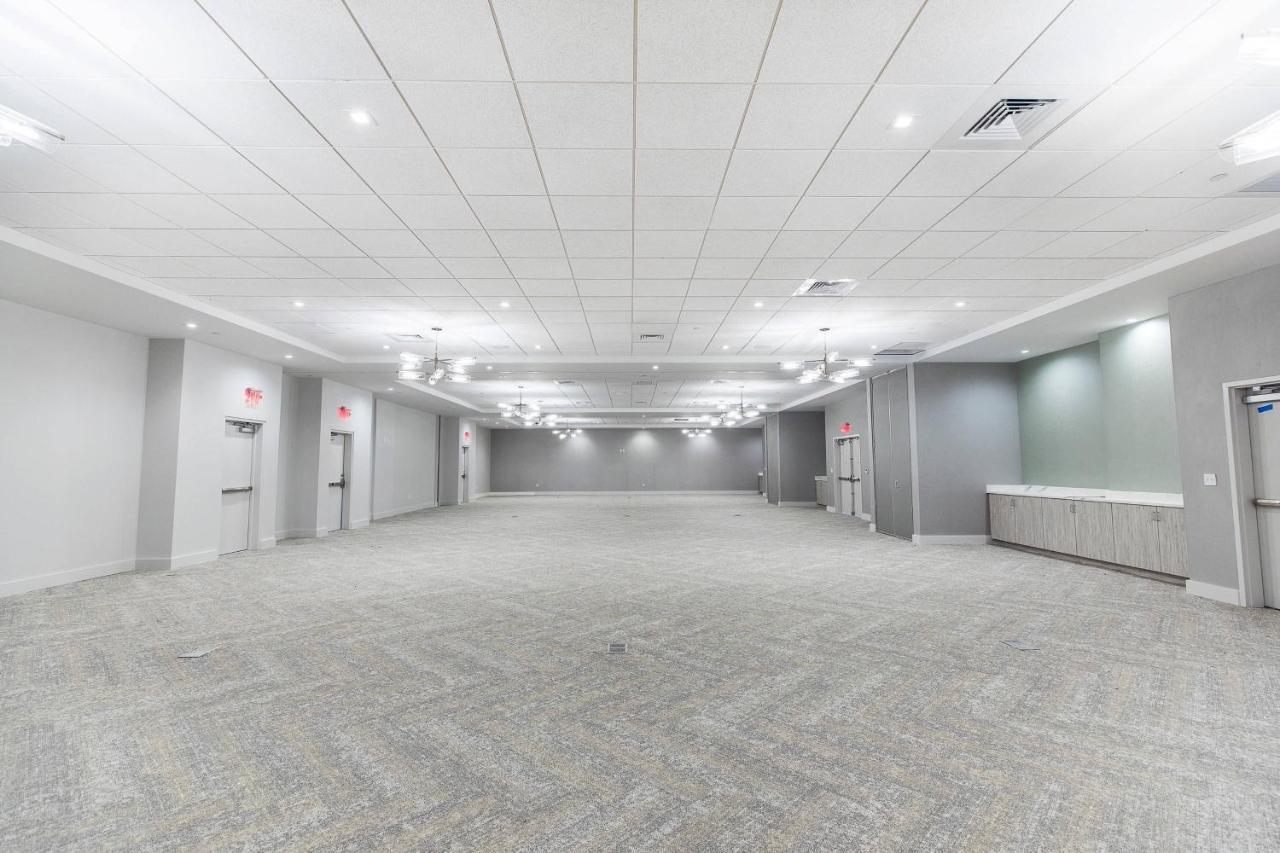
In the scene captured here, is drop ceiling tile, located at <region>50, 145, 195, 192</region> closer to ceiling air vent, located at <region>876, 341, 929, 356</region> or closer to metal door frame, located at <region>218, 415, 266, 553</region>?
metal door frame, located at <region>218, 415, 266, 553</region>

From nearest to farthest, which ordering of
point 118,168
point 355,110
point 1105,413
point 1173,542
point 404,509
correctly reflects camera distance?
point 355,110 → point 118,168 → point 1173,542 → point 1105,413 → point 404,509

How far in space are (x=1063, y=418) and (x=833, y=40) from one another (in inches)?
375

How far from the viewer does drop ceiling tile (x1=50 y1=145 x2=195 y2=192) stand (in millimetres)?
3846

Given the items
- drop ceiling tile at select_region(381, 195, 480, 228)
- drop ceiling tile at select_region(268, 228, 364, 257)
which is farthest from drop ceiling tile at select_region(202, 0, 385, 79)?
drop ceiling tile at select_region(268, 228, 364, 257)

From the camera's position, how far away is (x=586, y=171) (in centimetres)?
414

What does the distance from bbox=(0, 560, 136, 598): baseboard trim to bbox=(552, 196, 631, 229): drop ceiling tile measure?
7.75 m

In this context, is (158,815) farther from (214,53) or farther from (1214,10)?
(1214,10)

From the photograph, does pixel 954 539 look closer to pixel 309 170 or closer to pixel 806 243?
pixel 806 243

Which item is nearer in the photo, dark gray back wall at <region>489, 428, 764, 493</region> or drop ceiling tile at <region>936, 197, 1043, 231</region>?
drop ceiling tile at <region>936, 197, 1043, 231</region>

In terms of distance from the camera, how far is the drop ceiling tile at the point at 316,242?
5.20 meters

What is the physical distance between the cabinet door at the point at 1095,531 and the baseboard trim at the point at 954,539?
213 centimetres

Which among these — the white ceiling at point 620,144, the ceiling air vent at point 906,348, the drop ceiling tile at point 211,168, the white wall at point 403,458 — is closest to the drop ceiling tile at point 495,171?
the white ceiling at point 620,144

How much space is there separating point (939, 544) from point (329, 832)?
1088 centimetres

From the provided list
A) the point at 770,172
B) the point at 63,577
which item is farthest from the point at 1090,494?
the point at 63,577
